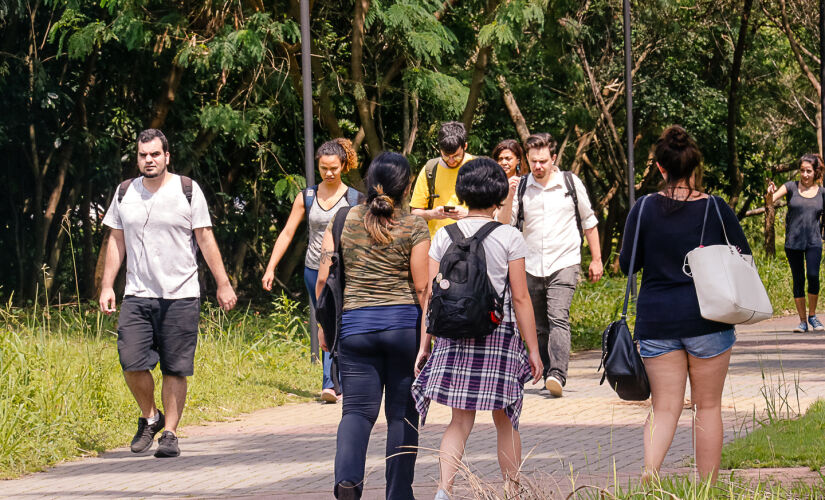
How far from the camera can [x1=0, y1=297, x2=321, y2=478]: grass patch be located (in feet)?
24.3

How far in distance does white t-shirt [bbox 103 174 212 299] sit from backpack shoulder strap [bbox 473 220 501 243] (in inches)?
105

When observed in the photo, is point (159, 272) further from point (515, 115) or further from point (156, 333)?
point (515, 115)

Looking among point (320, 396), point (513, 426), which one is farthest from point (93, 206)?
point (513, 426)

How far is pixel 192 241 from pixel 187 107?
42.5 ft

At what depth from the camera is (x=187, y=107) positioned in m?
20.0

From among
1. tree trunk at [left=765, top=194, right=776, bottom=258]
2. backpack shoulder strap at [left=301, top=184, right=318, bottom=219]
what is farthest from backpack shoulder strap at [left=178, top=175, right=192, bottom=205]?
tree trunk at [left=765, top=194, right=776, bottom=258]

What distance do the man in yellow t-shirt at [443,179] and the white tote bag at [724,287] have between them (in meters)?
3.16

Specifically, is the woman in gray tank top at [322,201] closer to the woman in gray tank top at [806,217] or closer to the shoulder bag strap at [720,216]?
the shoulder bag strap at [720,216]

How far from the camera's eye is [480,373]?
16.8ft

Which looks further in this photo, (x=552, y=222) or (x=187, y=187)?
(x=552, y=222)

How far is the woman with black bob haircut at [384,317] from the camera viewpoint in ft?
17.2

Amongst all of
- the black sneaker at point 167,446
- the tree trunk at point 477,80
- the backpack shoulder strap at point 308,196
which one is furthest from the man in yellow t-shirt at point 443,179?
the tree trunk at point 477,80

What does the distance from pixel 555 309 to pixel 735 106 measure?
1954 centimetres

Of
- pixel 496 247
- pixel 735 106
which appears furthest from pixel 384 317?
pixel 735 106
